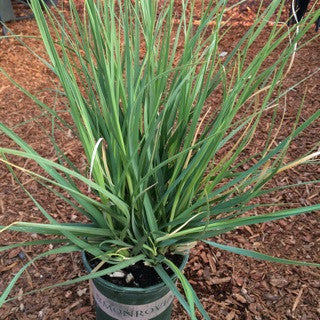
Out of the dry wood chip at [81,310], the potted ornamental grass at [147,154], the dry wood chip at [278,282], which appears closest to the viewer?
the potted ornamental grass at [147,154]

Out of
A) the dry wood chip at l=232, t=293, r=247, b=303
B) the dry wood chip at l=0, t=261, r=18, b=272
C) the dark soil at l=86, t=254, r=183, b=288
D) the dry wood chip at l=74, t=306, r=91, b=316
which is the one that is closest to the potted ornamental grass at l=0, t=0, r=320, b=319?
the dark soil at l=86, t=254, r=183, b=288

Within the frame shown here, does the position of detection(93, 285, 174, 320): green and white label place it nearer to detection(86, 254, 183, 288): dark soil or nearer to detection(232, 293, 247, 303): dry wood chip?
detection(86, 254, 183, 288): dark soil

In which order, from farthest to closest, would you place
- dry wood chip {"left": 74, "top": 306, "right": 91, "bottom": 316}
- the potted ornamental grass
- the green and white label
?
dry wood chip {"left": 74, "top": 306, "right": 91, "bottom": 316} < the green and white label < the potted ornamental grass

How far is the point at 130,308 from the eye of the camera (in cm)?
111

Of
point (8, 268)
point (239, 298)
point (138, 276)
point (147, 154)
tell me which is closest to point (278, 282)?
point (239, 298)

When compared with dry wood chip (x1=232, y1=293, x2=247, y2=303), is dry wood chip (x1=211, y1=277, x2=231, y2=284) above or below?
above

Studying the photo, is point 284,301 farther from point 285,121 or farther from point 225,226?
point 285,121

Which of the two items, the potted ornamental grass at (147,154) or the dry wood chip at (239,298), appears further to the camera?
the dry wood chip at (239,298)

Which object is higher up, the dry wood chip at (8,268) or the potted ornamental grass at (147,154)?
the potted ornamental grass at (147,154)

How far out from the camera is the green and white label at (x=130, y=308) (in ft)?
3.65

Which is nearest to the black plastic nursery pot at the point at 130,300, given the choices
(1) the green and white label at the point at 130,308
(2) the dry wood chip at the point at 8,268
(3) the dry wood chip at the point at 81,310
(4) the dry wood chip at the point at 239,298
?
(1) the green and white label at the point at 130,308

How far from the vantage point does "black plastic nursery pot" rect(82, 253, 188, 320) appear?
1060mm

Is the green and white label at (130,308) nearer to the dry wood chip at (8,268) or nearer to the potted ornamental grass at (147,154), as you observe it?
the potted ornamental grass at (147,154)

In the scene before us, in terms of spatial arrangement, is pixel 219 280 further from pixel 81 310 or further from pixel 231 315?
pixel 81 310
